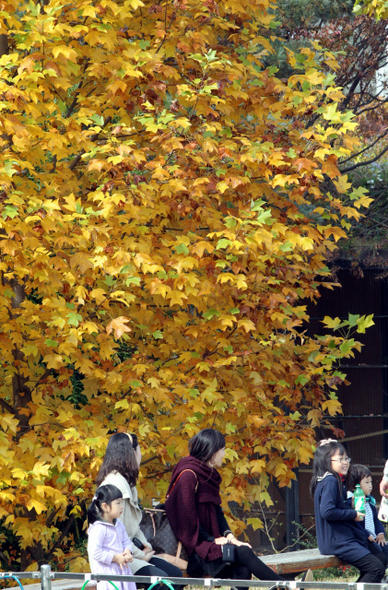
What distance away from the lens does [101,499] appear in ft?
15.6

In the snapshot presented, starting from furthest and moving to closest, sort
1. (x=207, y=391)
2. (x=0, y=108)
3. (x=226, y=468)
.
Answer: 1. (x=226, y=468)
2. (x=207, y=391)
3. (x=0, y=108)

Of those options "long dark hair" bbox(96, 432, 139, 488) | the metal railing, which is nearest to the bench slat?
"long dark hair" bbox(96, 432, 139, 488)

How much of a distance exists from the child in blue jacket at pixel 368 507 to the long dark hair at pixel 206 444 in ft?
6.38

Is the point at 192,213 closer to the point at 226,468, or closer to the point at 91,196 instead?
the point at 91,196

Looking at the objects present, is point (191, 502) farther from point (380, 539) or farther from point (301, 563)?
point (380, 539)

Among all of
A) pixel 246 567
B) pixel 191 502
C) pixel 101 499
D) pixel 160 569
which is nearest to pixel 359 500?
pixel 246 567

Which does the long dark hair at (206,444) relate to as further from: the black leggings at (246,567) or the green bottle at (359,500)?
the green bottle at (359,500)

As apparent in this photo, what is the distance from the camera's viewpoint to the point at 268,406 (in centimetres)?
654

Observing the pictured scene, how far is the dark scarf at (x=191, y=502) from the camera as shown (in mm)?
5598

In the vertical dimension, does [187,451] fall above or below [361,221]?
below

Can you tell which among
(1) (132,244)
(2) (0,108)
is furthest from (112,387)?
(2) (0,108)

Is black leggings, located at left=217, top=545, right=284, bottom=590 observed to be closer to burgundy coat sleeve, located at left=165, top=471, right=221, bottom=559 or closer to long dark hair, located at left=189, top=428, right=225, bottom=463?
burgundy coat sleeve, located at left=165, top=471, right=221, bottom=559

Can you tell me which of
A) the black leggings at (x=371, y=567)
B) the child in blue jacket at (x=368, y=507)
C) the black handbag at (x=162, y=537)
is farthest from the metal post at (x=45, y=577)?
the child in blue jacket at (x=368, y=507)

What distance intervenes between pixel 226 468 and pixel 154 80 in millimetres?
3061
